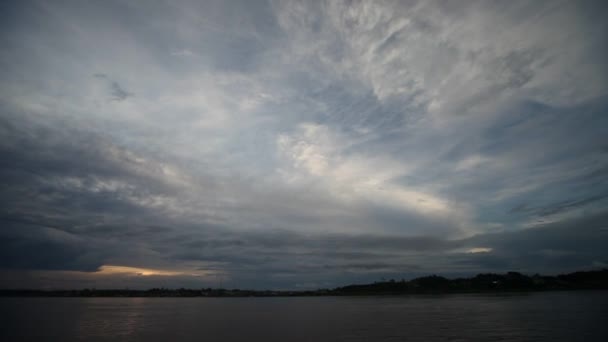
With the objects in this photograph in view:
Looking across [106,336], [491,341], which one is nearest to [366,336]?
[491,341]

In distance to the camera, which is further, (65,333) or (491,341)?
(65,333)

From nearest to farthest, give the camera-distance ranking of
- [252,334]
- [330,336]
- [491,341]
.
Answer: [491,341]
[330,336]
[252,334]

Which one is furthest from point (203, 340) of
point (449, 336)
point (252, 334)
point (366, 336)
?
point (449, 336)

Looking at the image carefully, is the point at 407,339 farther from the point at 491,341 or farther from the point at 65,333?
the point at 65,333

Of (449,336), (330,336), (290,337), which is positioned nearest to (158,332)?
(290,337)

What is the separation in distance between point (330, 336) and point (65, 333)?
45.2 metres

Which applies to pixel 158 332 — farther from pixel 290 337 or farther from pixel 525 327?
pixel 525 327

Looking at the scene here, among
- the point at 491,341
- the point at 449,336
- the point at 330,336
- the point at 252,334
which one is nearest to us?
the point at 491,341

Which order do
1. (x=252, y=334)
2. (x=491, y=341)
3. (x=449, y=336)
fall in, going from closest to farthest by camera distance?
(x=491, y=341) < (x=449, y=336) < (x=252, y=334)

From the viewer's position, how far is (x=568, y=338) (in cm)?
4409

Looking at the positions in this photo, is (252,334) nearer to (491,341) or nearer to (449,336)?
(449,336)

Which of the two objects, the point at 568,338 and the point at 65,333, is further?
the point at 65,333

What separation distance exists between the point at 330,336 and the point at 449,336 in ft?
55.8

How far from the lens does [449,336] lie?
155 feet
